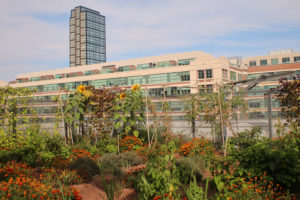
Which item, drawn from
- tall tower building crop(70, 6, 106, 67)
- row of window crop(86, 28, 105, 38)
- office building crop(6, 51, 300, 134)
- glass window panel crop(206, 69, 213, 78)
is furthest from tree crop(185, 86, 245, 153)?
row of window crop(86, 28, 105, 38)

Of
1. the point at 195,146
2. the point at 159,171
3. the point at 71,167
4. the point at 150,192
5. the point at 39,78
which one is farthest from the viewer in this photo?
the point at 39,78

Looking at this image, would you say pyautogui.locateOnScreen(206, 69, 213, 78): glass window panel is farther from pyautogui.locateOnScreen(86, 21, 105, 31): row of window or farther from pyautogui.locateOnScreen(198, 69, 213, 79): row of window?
Result: pyautogui.locateOnScreen(86, 21, 105, 31): row of window

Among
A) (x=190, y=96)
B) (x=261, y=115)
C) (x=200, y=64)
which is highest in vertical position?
(x=200, y=64)

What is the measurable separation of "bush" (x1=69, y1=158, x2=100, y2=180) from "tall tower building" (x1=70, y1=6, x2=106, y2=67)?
11231cm

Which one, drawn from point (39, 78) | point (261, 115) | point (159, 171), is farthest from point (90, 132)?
point (39, 78)

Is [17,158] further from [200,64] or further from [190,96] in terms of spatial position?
[200,64]

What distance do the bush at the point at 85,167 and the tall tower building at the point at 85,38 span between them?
112 m

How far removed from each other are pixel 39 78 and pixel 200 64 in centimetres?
4767

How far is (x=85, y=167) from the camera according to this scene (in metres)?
6.86

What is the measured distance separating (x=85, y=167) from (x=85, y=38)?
115951mm

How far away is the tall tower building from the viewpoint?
380 feet

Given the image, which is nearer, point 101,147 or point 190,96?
point 101,147

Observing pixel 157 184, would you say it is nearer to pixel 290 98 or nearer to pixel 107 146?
pixel 107 146

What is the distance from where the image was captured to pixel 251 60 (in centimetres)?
6525
